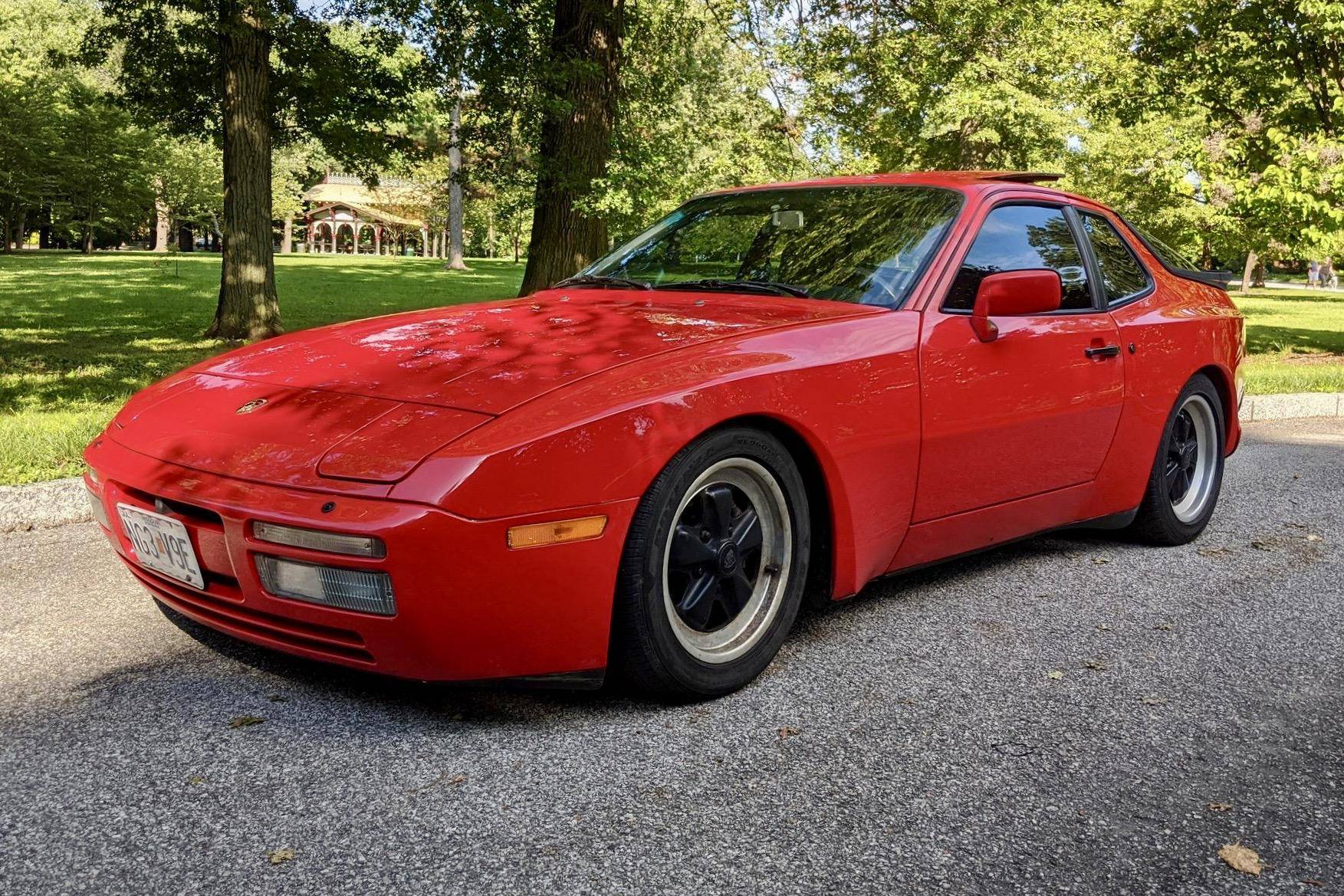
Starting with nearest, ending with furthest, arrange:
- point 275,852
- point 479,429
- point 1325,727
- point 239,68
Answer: point 275,852
point 479,429
point 1325,727
point 239,68

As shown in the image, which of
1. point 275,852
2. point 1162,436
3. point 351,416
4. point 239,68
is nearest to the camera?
point 275,852

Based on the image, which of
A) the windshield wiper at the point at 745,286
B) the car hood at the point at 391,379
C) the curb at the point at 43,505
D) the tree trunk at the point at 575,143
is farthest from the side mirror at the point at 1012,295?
the tree trunk at the point at 575,143

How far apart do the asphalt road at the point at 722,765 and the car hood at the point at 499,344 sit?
2.62 feet

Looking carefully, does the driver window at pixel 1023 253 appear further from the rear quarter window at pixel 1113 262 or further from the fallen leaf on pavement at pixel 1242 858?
the fallen leaf on pavement at pixel 1242 858

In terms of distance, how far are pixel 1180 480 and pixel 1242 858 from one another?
9.47 ft

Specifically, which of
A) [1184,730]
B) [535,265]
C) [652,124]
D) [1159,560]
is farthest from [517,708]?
[652,124]

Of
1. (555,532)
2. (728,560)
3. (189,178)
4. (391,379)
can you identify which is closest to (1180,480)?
(728,560)

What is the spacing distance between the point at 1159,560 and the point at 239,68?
985 cm

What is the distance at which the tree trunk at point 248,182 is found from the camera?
1120cm

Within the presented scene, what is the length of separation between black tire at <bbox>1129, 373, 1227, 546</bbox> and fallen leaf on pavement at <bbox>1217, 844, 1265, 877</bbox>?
2501 millimetres

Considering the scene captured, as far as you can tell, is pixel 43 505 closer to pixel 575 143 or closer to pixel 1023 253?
pixel 1023 253

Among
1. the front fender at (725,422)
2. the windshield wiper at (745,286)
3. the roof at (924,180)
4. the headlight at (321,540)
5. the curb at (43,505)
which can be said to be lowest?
the curb at (43,505)

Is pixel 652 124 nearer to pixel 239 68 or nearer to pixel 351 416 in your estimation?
pixel 239 68

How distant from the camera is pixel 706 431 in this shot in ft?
9.37
